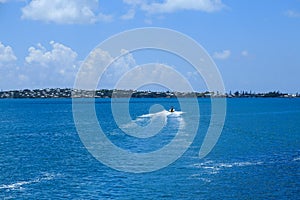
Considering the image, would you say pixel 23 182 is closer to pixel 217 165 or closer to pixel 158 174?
pixel 158 174

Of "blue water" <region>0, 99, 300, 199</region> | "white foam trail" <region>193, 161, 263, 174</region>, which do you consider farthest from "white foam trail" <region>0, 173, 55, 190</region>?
"white foam trail" <region>193, 161, 263, 174</region>

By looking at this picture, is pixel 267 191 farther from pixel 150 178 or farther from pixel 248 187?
pixel 150 178

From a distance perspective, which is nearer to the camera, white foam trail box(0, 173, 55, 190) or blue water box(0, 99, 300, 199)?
blue water box(0, 99, 300, 199)

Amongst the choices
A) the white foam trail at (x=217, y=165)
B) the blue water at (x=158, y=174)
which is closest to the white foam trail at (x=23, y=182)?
the blue water at (x=158, y=174)

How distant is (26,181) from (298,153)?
36.6 m

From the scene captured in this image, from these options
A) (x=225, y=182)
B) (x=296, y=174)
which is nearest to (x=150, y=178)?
(x=225, y=182)

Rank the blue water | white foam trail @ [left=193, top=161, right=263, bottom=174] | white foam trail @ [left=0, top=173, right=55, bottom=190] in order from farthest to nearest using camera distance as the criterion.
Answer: white foam trail @ [left=193, top=161, right=263, bottom=174] → white foam trail @ [left=0, top=173, right=55, bottom=190] → the blue water

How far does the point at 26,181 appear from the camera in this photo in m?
48.0

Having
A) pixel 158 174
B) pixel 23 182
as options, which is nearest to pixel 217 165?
pixel 158 174

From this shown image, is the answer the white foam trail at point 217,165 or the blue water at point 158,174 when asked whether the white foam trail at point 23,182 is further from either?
the white foam trail at point 217,165

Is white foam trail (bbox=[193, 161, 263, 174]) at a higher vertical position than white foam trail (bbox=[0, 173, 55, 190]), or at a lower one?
higher

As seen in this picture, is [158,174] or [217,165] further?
[217,165]

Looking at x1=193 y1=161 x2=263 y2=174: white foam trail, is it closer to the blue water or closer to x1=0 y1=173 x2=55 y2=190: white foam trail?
the blue water

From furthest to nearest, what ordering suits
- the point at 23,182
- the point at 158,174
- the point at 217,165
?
1. the point at 217,165
2. the point at 158,174
3. the point at 23,182
